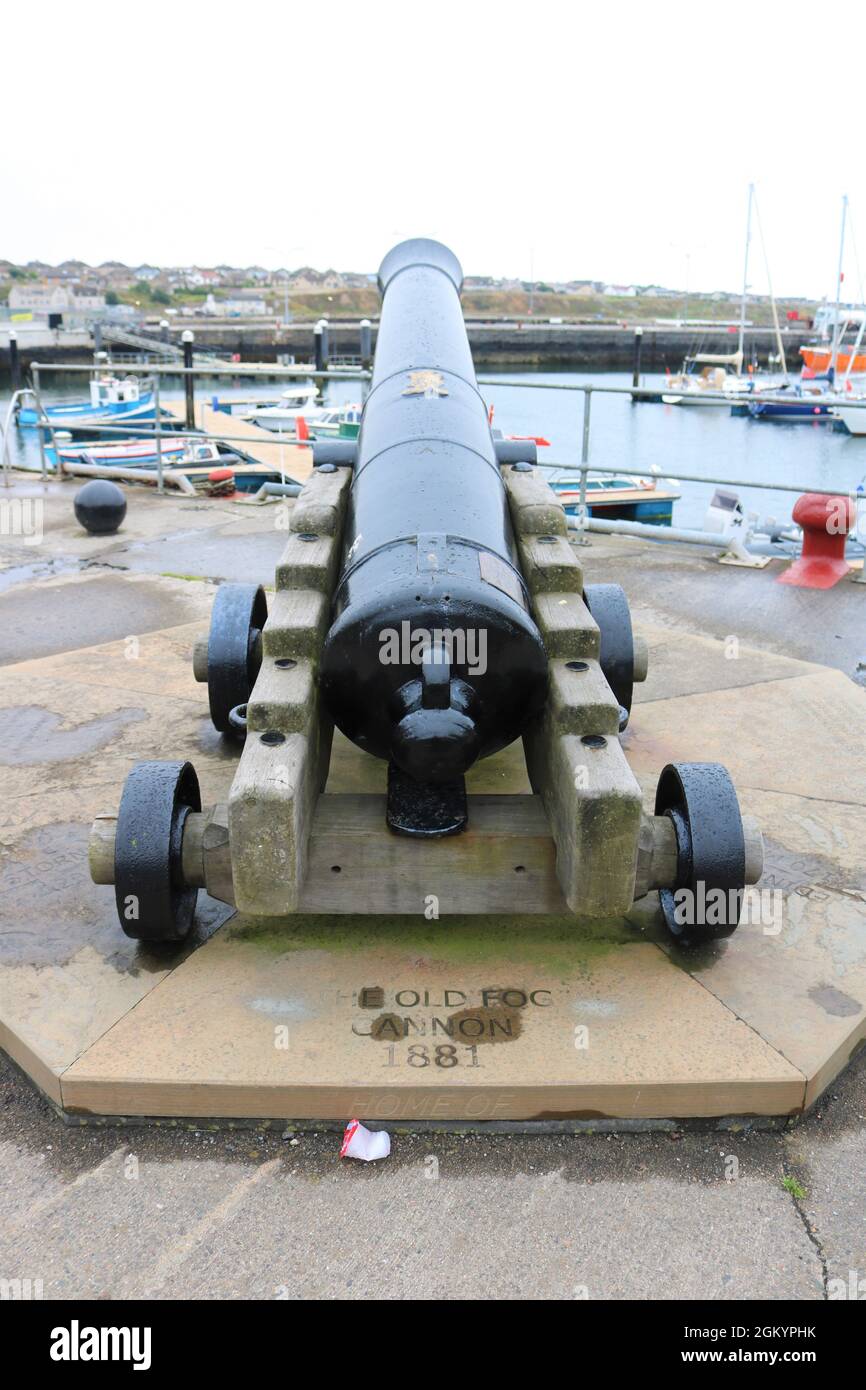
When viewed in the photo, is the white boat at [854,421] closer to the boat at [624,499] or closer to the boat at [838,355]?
the boat at [838,355]

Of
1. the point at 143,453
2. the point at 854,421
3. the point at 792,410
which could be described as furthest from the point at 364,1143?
the point at 792,410

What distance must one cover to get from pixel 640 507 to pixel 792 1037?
18.6 m

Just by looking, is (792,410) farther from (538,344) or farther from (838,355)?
(538,344)

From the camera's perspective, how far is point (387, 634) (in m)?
2.88

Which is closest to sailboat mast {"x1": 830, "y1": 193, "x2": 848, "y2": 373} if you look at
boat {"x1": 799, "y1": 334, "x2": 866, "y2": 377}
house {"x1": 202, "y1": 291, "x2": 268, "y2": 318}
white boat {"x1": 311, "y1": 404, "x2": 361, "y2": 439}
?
boat {"x1": 799, "y1": 334, "x2": 866, "y2": 377}

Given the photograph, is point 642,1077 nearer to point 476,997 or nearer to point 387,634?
point 476,997

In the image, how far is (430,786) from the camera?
3.10m

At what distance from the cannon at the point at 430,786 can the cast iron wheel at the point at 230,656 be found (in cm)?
79

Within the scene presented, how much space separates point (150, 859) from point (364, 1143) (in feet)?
2.86

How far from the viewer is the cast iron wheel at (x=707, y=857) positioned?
9.64 feet

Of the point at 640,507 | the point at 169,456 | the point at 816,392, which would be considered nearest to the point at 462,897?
the point at 640,507

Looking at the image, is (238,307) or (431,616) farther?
(238,307)

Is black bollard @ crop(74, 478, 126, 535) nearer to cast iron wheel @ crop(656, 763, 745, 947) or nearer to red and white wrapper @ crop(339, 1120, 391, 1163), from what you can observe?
cast iron wheel @ crop(656, 763, 745, 947)

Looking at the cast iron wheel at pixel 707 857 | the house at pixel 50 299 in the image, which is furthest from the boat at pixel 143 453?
the house at pixel 50 299
